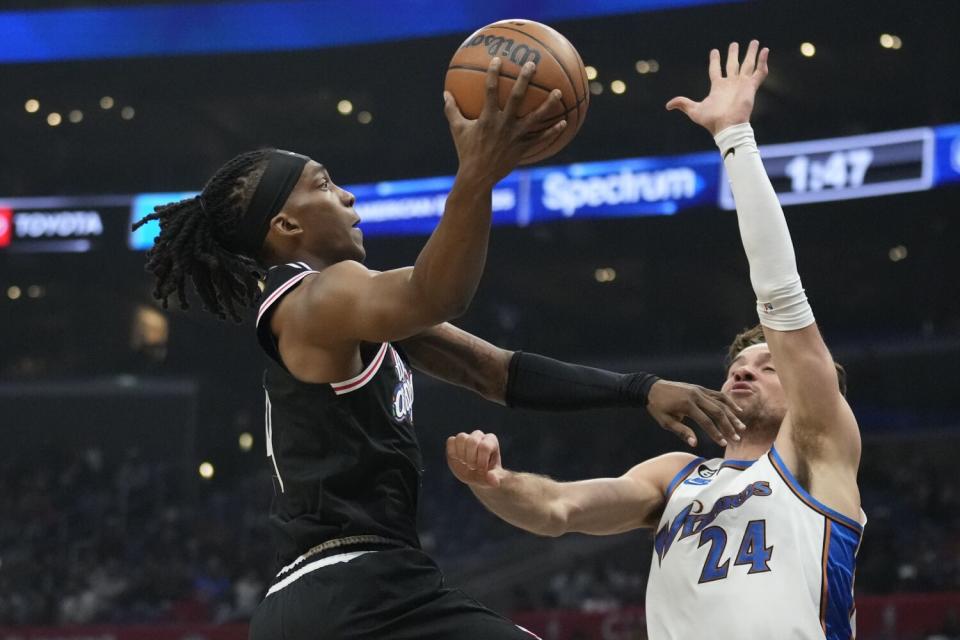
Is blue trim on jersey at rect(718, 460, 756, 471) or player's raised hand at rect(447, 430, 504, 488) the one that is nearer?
player's raised hand at rect(447, 430, 504, 488)

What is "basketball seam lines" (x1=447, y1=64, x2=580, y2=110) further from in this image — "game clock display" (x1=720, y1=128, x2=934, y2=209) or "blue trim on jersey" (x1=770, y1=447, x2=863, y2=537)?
"game clock display" (x1=720, y1=128, x2=934, y2=209)

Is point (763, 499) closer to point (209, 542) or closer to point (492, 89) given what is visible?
point (492, 89)

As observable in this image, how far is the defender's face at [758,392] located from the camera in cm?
401

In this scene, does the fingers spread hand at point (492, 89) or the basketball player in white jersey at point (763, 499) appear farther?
the basketball player in white jersey at point (763, 499)

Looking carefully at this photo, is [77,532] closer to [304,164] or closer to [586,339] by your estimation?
[586,339]

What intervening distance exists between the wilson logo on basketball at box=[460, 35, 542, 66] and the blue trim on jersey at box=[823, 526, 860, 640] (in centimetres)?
172

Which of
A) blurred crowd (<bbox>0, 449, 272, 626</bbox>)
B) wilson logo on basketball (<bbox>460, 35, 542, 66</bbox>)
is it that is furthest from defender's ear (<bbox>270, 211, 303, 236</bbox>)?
blurred crowd (<bbox>0, 449, 272, 626</bbox>)

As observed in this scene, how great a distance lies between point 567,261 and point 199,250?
55.3 ft

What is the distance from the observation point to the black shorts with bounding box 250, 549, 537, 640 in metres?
2.93

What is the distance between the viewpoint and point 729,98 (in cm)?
366

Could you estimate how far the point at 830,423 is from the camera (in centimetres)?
363

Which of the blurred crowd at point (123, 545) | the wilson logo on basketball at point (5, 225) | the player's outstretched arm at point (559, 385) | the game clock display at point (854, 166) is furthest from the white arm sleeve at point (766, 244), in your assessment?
the wilson logo on basketball at point (5, 225)

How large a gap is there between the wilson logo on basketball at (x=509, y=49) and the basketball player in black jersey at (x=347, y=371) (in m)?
0.19

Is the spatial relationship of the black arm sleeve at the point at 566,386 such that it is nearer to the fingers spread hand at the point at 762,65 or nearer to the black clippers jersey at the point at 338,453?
the black clippers jersey at the point at 338,453
